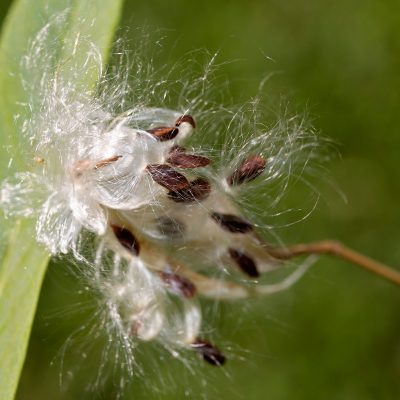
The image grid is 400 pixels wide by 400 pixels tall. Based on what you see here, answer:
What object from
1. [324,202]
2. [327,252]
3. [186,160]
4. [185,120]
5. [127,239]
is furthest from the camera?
[324,202]

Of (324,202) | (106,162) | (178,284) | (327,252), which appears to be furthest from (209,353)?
(324,202)

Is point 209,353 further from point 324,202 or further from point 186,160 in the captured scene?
point 324,202

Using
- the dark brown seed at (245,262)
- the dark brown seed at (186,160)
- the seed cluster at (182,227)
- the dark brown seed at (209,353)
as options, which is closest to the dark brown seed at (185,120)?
the seed cluster at (182,227)

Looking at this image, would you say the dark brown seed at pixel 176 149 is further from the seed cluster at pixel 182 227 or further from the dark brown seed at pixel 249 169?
the dark brown seed at pixel 249 169

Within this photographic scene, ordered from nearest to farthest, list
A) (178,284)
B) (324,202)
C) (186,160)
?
(186,160)
(178,284)
(324,202)

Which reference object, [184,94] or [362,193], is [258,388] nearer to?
[362,193]

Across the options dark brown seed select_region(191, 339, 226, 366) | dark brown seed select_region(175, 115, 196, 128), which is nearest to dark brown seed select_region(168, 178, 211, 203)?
dark brown seed select_region(175, 115, 196, 128)

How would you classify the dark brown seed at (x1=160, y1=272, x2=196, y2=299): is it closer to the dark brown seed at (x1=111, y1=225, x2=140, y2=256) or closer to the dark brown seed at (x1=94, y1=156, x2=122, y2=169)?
the dark brown seed at (x1=111, y1=225, x2=140, y2=256)
